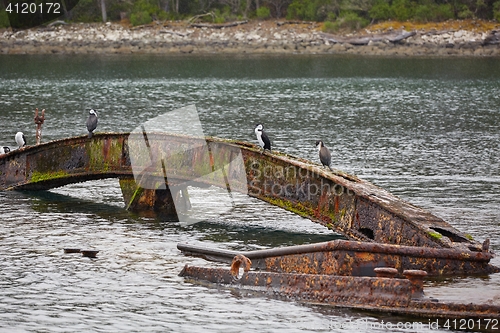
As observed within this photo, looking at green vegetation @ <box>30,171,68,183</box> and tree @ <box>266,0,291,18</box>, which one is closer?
green vegetation @ <box>30,171,68,183</box>

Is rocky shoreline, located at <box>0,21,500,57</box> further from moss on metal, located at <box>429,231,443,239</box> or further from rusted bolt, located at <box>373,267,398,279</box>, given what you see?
rusted bolt, located at <box>373,267,398,279</box>

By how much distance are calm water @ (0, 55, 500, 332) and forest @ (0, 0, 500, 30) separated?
46288 mm

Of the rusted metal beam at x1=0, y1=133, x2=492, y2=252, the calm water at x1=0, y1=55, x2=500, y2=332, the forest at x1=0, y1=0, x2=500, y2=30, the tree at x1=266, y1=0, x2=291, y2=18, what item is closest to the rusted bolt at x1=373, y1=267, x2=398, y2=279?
the calm water at x1=0, y1=55, x2=500, y2=332

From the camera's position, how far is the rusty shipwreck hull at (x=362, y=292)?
53.9 feet

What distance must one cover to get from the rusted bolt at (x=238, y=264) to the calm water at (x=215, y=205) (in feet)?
1.31

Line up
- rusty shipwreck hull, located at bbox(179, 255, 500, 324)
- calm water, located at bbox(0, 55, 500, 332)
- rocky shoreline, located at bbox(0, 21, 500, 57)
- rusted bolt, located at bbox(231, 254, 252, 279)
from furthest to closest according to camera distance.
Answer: rocky shoreline, located at bbox(0, 21, 500, 57) → rusted bolt, located at bbox(231, 254, 252, 279) → calm water, located at bbox(0, 55, 500, 332) → rusty shipwreck hull, located at bbox(179, 255, 500, 324)

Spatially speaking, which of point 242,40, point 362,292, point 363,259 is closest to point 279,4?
point 242,40

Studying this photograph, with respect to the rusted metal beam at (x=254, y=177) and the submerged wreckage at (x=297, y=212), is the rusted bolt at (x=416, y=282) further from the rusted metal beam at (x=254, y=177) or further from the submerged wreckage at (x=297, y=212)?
the rusted metal beam at (x=254, y=177)

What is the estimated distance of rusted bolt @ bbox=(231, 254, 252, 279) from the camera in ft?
60.7

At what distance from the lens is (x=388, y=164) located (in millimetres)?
35969

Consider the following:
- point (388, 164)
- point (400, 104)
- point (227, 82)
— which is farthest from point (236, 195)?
point (227, 82)

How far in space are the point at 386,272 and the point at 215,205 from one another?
11.1 m

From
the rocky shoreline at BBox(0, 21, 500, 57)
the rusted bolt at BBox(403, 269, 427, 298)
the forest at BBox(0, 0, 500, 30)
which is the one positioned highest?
the forest at BBox(0, 0, 500, 30)

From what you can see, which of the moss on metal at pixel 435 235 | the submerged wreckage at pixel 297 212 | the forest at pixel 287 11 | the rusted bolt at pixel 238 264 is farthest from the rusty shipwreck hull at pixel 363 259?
the forest at pixel 287 11
